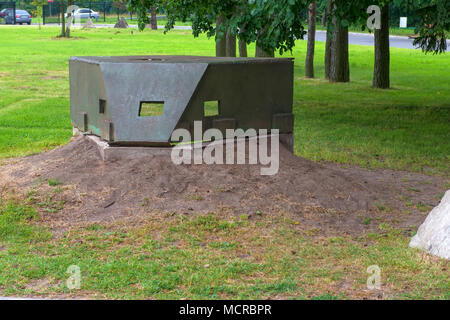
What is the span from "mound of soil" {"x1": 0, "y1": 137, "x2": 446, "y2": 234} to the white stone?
76cm

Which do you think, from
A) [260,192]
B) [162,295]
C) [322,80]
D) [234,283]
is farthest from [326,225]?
[322,80]

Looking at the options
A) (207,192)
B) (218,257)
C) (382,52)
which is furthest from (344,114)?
(218,257)

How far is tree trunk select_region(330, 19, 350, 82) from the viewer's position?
18203mm

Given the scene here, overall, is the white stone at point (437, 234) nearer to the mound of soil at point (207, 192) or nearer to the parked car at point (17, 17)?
the mound of soil at point (207, 192)

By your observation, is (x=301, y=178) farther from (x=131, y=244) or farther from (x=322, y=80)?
(x=322, y=80)

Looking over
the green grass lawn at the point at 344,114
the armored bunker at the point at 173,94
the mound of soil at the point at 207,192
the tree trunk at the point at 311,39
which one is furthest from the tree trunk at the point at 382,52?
the mound of soil at the point at 207,192

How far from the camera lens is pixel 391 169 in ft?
30.9

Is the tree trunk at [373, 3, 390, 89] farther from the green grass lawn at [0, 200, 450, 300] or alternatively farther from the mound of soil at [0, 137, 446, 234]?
the green grass lawn at [0, 200, 450, 300]

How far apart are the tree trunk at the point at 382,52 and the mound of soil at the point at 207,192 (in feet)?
31.5

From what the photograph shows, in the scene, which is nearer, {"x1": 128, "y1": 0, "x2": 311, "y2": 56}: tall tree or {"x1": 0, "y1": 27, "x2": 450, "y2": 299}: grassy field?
{"x1": 0, "y1": 27, "x2": 450, "y2": 299}: grassy field

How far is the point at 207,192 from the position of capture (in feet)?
23.0

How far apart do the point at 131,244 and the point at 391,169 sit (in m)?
4.68

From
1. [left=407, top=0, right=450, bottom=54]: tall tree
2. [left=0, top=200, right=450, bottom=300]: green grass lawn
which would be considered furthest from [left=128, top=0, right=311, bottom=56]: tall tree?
[left=0, top=200, right=450, bottom=300]: green grass lawn

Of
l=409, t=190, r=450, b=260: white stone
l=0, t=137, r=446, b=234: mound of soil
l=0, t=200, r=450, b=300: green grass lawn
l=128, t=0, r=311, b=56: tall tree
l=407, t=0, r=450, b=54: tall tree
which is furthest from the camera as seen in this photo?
l=407, t=0, r=450, b=54: tall tree
